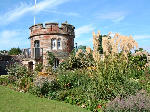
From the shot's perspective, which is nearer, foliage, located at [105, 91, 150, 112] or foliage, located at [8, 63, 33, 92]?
foliage, located at [105, 91, 150, 112]

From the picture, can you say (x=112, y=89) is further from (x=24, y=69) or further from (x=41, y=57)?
(x=41, y=57)

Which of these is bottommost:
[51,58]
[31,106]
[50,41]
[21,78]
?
[31,106]

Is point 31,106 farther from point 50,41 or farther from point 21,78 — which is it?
point 50,41

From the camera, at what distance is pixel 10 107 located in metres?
8.86

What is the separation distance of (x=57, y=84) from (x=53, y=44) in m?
17.8

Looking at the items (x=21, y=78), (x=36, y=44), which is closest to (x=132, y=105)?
(x=21, y=78)

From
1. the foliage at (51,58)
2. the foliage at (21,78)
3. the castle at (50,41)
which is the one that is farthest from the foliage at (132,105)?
the castle at (50,41)

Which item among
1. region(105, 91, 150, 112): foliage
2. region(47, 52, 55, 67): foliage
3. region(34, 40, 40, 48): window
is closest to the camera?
region(105, 91, 150, 112): foliage

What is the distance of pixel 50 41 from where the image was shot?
97.2 ft

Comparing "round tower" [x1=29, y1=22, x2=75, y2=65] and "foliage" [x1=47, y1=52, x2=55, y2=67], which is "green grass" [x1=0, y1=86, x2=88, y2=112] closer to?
"foliage" [x1=47, y1=52, x2=55, y2=67]

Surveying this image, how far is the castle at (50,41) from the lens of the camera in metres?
29.5

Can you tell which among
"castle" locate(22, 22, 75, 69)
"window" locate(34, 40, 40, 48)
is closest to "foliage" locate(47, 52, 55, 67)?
"castle" locate(22, 22, 75, 69)

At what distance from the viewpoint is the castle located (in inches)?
1161

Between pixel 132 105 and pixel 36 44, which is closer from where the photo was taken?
pixel 132 105
